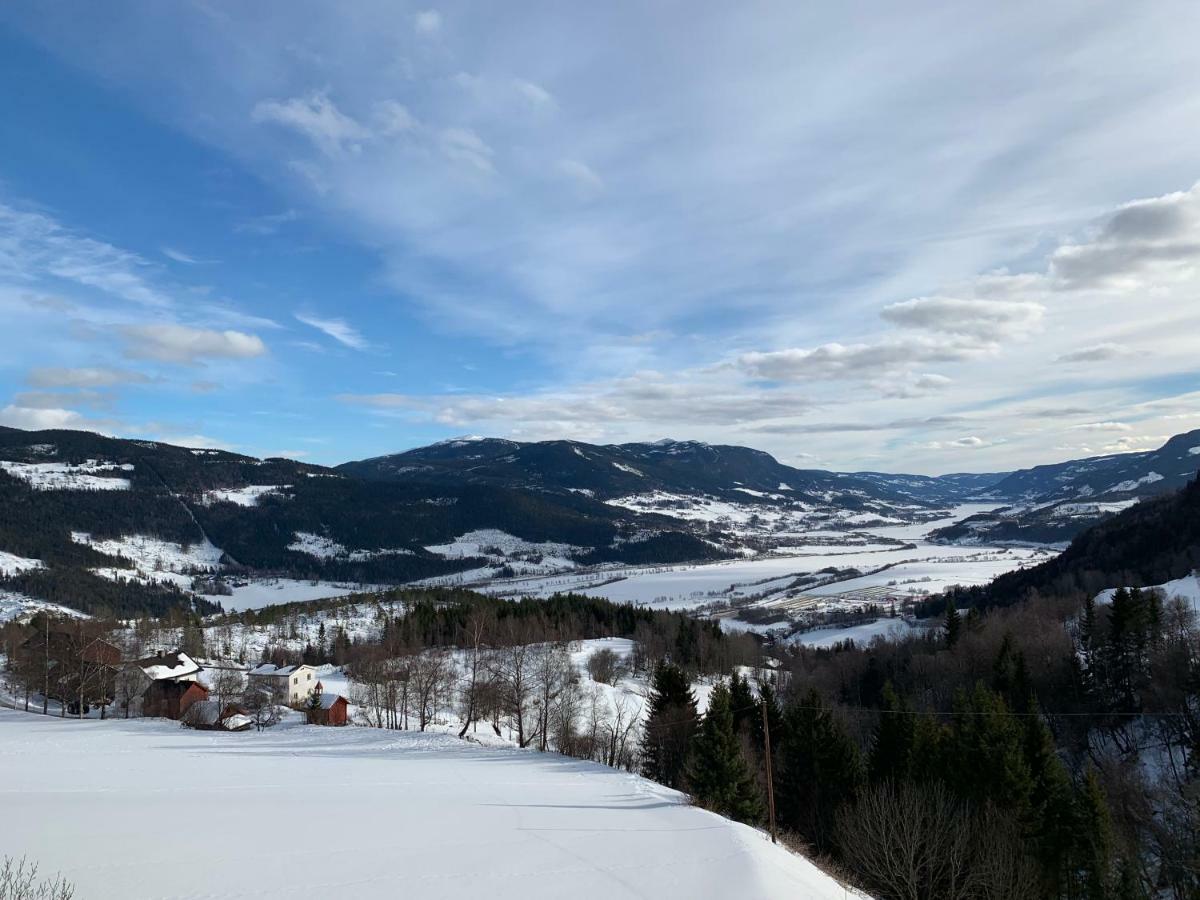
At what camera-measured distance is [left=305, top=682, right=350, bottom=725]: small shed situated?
2259 inches

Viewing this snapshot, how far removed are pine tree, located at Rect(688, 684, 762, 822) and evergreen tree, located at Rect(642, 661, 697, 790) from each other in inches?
359

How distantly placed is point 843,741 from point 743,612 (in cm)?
15279

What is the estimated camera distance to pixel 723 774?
117ft

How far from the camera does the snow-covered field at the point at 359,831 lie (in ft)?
55.6

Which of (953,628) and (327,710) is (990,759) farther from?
(953,628)

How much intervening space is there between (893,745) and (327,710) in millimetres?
44478

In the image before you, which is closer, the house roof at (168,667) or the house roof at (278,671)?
the house roof at (168,667)

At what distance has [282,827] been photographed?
21016 millimetres

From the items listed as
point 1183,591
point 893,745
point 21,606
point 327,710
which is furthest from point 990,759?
point 21,606

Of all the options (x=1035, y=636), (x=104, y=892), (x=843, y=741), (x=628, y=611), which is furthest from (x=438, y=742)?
(x=628, y=611)

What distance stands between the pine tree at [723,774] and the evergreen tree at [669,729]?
9.13 m

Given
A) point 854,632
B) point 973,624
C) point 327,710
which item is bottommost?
point 854,632

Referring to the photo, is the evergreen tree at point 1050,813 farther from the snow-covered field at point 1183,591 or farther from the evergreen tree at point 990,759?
the snow-covered field at point 1183,591

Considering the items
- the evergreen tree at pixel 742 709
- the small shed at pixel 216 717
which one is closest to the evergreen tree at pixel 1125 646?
the evergreen tree at pixel 742 709
